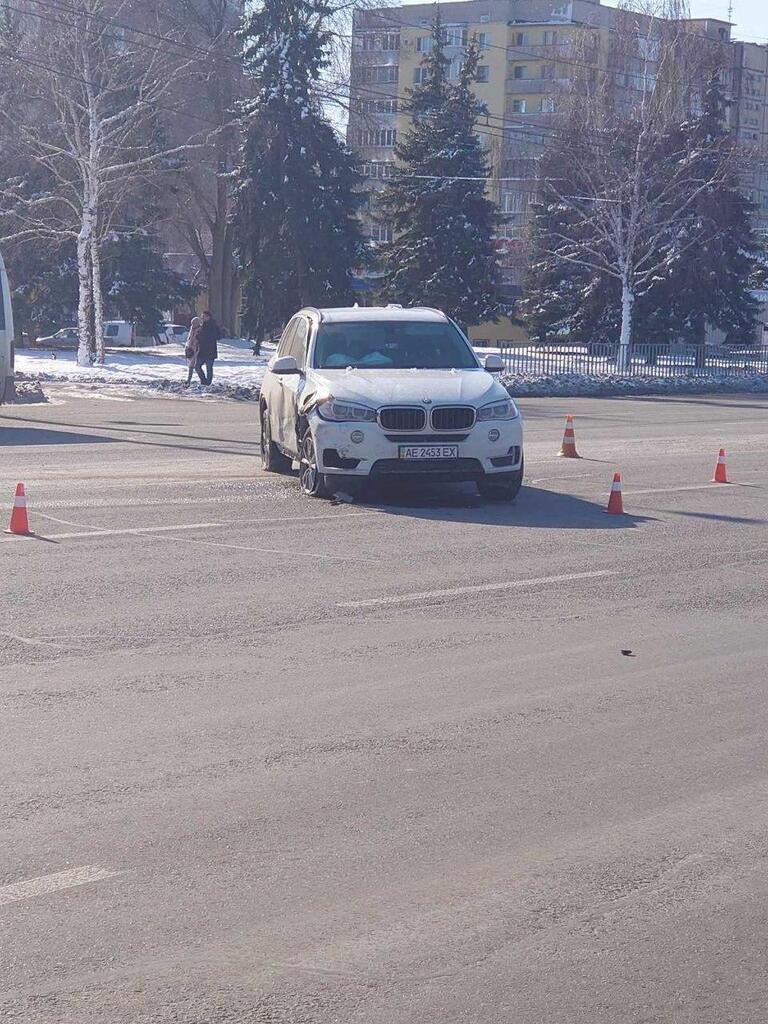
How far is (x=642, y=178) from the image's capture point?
5097 centimetres

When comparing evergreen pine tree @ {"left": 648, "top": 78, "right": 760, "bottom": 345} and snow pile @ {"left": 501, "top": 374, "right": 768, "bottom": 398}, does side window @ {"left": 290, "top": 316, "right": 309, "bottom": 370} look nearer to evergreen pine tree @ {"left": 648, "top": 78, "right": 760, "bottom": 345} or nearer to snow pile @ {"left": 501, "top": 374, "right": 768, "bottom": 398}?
snow pile @ {"left": 501, "top": 374, "right": 768, "bottom": 398}

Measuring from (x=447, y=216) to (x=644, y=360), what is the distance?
11071mm

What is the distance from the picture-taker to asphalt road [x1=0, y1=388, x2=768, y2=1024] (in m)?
4.14

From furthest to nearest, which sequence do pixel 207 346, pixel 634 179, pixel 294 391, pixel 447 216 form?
pixel 447 216 < pixel 634 179 < pixel 207 346 < pixel 294 391

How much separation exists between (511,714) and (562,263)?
54.9 meters

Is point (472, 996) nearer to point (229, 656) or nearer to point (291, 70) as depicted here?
point (229, 656)

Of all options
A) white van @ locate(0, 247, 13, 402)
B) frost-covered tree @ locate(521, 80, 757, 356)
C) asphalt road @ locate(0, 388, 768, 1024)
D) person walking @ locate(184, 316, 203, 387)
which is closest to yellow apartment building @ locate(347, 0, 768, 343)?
frost-covered tree @ locate(521, 80, 757, 356)

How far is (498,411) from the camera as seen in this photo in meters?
14.5

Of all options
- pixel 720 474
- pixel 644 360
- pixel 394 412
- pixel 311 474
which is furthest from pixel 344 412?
pixel 644 360

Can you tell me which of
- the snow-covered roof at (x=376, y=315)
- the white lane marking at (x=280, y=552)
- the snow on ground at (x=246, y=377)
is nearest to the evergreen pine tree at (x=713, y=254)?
the snow on ground at (x=246, y=377)

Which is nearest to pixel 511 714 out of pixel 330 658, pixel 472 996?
pixel 330 658

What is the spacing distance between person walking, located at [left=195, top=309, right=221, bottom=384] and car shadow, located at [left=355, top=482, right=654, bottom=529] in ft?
66.5

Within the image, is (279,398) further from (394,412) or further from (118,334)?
(118,334)

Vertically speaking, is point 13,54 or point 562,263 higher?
point 13,54
